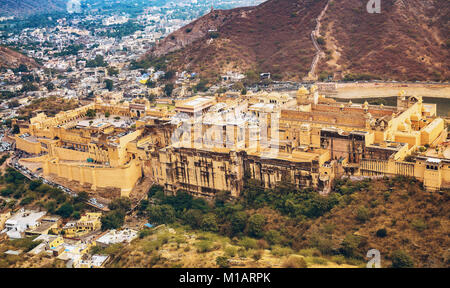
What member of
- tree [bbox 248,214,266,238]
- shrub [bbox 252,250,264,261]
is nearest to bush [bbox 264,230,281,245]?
tree [bbox 248,214,266,238]

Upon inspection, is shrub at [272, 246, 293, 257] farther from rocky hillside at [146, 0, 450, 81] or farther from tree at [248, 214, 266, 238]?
rocky hillside at [146, 0, 450, 81]

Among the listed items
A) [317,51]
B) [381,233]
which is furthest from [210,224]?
[317,51]

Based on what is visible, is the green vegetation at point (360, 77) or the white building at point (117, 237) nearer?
the white building at point (117, 237)

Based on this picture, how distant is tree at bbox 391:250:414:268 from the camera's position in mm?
12814

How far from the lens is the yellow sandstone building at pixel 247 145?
57.2ft

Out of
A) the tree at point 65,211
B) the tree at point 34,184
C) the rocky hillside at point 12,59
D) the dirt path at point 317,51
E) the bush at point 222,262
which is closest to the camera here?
the bush at point 222,262

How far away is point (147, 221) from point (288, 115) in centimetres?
740

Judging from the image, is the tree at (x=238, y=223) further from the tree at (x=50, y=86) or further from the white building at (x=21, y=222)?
the tree at (x=50, y=86)

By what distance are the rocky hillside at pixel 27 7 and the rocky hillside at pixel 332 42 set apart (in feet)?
158

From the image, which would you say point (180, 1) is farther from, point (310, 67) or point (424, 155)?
point (424, 155)

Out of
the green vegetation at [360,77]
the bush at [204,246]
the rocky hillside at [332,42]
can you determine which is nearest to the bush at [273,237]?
the bush at [204,246]

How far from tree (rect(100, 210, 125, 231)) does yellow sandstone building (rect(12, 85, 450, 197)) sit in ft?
6.25

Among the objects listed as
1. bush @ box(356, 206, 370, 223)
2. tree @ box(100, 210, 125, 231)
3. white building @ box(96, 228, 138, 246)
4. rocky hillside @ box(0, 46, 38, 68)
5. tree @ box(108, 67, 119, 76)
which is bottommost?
white building @ box(96, 228, 138, 246)
